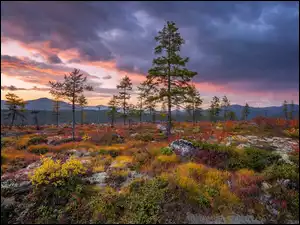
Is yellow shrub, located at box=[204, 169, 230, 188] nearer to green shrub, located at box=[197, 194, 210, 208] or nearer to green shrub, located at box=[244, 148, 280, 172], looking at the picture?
green shrub, located at box=[197, 194, 210, 208]

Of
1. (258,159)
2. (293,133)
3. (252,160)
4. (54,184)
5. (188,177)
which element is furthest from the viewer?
(293,133)

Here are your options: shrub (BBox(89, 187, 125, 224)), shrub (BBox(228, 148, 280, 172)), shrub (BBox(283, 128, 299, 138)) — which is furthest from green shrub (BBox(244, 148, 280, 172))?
shrub (BBox(283, 128, 299, 138))

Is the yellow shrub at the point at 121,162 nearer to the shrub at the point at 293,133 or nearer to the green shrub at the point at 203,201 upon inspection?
the green shrub at the point at 203,201

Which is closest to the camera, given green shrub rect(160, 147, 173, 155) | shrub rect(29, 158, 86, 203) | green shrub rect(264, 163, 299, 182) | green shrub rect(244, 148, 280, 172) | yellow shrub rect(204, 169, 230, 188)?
shrub rect(29, 158, 86, 203)

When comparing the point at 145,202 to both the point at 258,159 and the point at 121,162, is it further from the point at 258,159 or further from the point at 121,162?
the point at 258,159

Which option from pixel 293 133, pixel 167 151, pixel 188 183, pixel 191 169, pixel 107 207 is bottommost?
pixel 107 207

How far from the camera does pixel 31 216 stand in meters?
5.91

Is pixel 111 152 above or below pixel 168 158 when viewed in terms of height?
below

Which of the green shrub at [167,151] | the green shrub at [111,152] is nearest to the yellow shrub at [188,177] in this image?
the green shrub at [167,151]

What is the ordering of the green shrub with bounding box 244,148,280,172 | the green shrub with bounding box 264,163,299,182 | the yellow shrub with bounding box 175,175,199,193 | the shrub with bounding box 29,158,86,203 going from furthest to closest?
the green shrub with bounding box 244,148,280,172, the green shrub with bounding box 264,163,299,182, the yellow shrub with bounding box 175,175,199,193, the shrub with bounding box 29,158,86,203

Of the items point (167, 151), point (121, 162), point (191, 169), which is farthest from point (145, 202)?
point (167, 151)

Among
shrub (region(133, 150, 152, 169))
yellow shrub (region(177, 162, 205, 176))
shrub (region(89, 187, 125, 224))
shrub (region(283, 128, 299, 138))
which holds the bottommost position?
shrub (region(89, 187, 125, 224))

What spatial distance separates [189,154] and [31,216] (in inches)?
336

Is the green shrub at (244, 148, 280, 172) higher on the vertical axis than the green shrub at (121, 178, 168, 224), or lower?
higher
